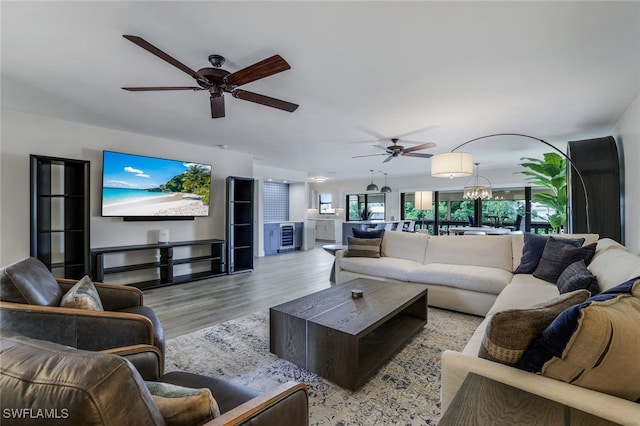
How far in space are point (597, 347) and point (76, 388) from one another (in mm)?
1347

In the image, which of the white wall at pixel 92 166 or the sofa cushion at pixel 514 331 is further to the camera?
the white wall at pixel 92 166

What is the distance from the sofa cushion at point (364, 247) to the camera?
428 centimetres

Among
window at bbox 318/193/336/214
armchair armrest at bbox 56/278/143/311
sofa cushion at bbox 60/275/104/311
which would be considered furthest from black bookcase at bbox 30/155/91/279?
window at bbox 318/193/336/214

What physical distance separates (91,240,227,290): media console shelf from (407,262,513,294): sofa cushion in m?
3.42

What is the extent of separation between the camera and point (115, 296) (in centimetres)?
219

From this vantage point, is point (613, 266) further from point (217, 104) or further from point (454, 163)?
point (217, 104)

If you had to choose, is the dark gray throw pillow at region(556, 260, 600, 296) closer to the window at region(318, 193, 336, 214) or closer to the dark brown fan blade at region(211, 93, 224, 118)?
the dark brown fan blade at region(211, 93, 224, 118)

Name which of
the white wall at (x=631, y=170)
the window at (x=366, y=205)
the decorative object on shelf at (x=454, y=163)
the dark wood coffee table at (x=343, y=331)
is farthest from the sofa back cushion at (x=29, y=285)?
the window at (x=366, y=205)

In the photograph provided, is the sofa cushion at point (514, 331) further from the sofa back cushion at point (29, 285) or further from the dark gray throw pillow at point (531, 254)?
the dark gray throw pillow at point (531, 254)

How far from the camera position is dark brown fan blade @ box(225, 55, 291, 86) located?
195 centimetres

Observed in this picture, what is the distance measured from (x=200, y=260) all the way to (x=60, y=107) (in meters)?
2.79

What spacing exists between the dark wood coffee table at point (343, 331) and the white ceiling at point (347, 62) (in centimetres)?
201

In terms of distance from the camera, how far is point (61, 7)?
1.74 metres

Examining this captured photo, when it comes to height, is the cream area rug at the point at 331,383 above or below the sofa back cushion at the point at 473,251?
below
